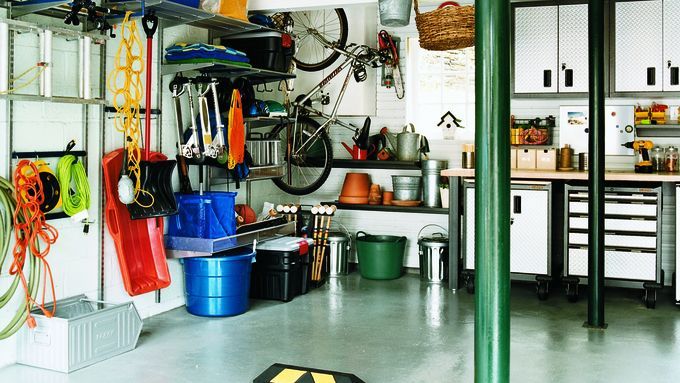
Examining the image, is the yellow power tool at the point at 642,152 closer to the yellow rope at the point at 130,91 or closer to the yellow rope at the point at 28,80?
the yellow rope at the point at 130,91

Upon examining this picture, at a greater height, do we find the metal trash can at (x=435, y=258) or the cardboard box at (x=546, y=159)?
the cardboard box at (x=546, y=159)

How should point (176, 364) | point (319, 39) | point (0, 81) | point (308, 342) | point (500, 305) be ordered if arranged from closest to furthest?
point (500, 305)
point (0, 81)
point (176, 364)
point (308, 342)
point (319, 39)

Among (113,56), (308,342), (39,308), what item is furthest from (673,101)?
(39,308)

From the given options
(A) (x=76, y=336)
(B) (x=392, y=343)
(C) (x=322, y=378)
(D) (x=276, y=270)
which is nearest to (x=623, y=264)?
(B) (x=392, y=343)

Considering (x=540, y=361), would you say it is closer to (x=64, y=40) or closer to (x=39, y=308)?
(x=39, y=308)

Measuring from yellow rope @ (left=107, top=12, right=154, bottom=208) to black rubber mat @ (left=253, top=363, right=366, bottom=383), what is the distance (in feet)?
5.49

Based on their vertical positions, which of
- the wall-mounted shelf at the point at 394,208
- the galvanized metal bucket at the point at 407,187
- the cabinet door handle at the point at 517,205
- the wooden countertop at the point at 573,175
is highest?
the wooden countertop at the point at 573,175

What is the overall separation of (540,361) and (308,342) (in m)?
1.55

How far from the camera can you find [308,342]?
16.9 feet

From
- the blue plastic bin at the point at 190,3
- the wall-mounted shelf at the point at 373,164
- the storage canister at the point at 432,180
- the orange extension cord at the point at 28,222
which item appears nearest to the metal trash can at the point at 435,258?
the storage canister at the point at 432,180

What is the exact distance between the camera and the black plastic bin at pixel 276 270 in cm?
636

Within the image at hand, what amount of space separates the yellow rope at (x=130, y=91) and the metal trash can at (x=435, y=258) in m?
3.08

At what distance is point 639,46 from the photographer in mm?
6930

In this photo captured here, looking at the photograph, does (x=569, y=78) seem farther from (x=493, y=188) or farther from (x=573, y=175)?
(x=493, y=188)
